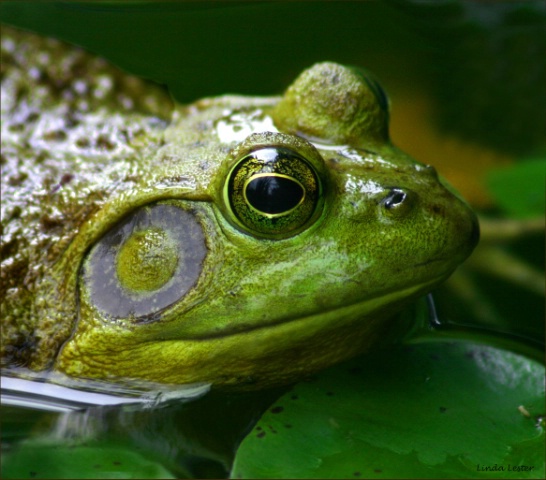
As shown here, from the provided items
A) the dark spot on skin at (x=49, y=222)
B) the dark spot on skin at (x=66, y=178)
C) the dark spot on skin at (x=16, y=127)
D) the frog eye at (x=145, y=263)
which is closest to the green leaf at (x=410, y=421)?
the frog eye at (x=145, y=263)

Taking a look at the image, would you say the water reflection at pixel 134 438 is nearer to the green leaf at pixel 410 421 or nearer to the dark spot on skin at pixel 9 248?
Result: the green leaf at pixel 410 421

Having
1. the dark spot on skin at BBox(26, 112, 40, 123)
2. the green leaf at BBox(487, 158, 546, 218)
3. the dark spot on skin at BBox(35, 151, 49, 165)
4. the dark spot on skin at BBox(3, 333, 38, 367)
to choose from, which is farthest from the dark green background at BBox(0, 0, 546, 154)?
the dark spot on skin at BBox(3, 333, 38, 367)

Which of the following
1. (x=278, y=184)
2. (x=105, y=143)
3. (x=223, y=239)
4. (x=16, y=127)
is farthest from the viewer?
(x=16, y=127)

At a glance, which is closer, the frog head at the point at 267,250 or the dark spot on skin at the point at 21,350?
the frog head at the point at 267,250

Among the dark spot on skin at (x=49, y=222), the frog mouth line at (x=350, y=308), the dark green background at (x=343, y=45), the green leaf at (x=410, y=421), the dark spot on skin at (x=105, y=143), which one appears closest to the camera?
the green leaf at (x=410, y=421)

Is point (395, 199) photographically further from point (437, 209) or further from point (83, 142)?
point (83, 142)

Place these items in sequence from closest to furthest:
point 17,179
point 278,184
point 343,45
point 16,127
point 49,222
→ 1. point 278,184
2. point 49,222
3. point 17,179
4. point 16,127
5. point 343,45

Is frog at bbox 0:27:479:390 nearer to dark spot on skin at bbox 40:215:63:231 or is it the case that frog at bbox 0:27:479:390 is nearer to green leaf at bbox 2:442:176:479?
dark spot on skin at bbox 40:215:63:231

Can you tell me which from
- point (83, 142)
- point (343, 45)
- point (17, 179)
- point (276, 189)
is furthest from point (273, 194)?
point (343, 45)
